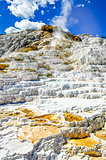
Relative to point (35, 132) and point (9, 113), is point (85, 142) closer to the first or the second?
point (35, 132)

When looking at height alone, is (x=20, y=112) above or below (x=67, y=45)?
below

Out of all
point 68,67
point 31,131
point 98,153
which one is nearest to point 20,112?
point 31,131

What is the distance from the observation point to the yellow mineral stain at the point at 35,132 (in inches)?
293

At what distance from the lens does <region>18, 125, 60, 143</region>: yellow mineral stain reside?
744 cm

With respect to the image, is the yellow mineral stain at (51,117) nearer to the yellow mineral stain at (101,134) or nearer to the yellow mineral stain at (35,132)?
the yellow mineral stain at (35,132)

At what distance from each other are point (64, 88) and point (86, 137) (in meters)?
7.32

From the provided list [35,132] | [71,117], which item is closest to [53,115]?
[71,117]

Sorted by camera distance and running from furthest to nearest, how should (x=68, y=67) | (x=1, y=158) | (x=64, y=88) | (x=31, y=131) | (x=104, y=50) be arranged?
(x=104, y=50)
(x=68, y=67)
(x=64, y=88)
(x=31, y=131)
(x=1, y=158)

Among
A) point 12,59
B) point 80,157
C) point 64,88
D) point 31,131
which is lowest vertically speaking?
point 80,157

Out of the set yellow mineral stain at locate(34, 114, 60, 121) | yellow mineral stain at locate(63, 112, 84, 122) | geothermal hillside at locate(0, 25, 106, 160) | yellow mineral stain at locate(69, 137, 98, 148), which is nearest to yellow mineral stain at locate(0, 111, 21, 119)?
geothermal hillside at locate(0, 25, 106, 160)

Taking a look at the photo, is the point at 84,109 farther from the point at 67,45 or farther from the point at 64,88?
the point at 67,45

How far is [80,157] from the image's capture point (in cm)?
690

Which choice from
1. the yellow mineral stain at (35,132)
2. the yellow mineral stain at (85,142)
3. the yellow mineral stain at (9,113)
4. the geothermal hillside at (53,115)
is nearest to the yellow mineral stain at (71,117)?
the geothermal hillside at (53,115)

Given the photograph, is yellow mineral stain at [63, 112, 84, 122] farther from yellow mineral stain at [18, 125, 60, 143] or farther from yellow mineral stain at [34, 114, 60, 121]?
yellow mineral stain at [18, 125, 60, 143]
